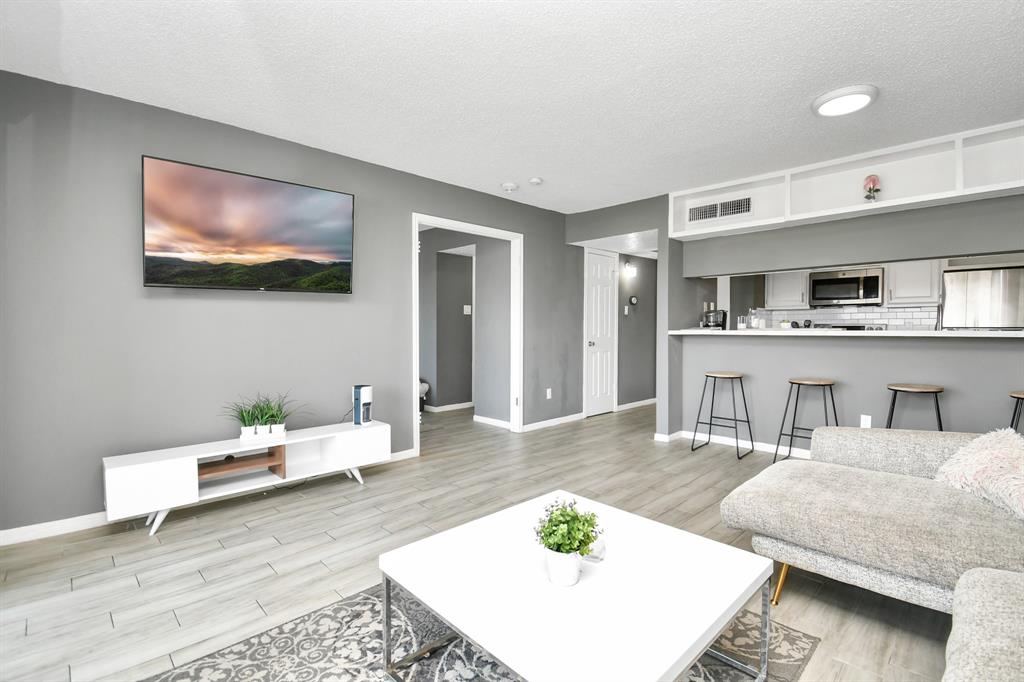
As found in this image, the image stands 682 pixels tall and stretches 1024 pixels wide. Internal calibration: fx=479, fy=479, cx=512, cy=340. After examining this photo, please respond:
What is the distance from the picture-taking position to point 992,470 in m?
2.00

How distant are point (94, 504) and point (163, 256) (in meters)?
1.53

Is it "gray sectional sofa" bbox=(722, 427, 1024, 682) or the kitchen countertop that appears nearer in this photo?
"gray sectional sofa" bbox=(722, 427, 1024, 682)

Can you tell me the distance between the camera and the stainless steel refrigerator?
14.5ft

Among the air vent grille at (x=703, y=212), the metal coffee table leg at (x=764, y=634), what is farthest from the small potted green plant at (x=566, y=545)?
the air vent grille at (x=703, y=212)

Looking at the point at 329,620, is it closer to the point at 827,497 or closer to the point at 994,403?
the point at 827,497

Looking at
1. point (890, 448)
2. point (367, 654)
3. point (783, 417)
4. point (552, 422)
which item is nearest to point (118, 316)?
point (367, 654)

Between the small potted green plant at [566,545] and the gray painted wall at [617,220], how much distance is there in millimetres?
4148

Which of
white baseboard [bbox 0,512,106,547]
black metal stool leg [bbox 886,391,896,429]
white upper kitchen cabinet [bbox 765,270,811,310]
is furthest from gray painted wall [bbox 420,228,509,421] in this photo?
white baseboard [bbox 0,512,106,547]

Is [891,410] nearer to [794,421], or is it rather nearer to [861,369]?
[861,369]

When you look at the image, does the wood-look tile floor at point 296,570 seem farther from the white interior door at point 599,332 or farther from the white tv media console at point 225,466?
the white interior door at point 599,332

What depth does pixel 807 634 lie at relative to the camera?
73.9 inches

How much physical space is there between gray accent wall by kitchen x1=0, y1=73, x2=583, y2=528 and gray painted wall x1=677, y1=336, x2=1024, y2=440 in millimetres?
3502

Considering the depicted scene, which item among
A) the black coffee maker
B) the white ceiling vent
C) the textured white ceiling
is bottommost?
the black coffee maker

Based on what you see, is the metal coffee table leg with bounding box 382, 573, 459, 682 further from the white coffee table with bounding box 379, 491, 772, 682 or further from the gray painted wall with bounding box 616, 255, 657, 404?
the gray painted wall with bounding box 616, 255, 657, 404
